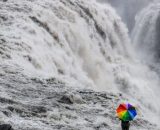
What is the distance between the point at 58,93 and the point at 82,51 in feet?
30.4

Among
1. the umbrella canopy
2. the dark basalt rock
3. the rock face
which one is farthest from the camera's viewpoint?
the rock face

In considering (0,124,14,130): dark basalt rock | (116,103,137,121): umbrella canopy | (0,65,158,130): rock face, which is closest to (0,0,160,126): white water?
(0,65,158,130): rock face

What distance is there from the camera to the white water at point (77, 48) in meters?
16.7

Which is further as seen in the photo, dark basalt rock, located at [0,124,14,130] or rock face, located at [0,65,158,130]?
rock face, located at [0,65,158,130]

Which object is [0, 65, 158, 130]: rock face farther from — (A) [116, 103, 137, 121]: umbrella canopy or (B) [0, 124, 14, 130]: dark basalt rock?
(A) [116, 103, 137, 121]: umbrella canopy

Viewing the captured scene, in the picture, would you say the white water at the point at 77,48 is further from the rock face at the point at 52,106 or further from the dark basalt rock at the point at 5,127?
the dark basalt rock at the point at 5,127

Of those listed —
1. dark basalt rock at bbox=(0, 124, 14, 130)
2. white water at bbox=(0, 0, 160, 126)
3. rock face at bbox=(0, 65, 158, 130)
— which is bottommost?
dark basalt rock at bbox=(0, 124, 14, 130)

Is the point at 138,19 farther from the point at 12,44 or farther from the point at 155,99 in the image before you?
the point at 12,44

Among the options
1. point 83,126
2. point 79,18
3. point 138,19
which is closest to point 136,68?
point 79,18

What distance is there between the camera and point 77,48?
2186 centimetres

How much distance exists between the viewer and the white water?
54.9 feet

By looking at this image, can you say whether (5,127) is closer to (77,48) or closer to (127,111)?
(127,111)

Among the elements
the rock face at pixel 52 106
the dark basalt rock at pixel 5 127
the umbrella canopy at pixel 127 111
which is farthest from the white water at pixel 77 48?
the umbrella canopy at pixel 127 111

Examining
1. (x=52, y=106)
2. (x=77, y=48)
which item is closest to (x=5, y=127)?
(x=52, y=106)
